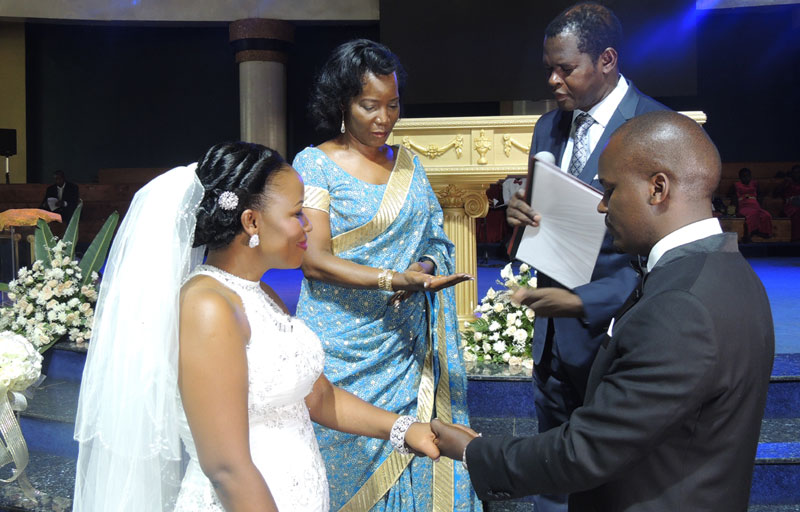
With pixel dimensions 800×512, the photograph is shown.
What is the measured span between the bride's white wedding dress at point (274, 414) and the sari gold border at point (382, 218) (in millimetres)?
782

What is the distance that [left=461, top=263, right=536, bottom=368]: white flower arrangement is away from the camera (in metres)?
4.46

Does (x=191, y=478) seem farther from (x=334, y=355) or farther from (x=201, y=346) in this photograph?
(x=334, y=355)

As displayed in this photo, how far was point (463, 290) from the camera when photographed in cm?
498

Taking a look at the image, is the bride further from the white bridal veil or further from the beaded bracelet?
the beaded bracelet

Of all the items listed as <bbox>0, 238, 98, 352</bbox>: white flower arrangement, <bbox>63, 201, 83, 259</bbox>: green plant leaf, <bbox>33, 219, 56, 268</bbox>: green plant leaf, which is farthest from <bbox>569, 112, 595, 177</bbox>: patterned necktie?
<bbox>33, 219, 56, 268</bbox>: green plant leaf

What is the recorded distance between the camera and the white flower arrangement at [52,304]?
504 centimetres

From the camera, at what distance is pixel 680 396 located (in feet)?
4.36

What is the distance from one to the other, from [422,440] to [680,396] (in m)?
0.99

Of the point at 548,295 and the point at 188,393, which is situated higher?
the point at 548,295

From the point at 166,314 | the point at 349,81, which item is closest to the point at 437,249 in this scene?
the point at 349,81

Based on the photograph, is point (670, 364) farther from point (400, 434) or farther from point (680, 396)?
point (400, 434)

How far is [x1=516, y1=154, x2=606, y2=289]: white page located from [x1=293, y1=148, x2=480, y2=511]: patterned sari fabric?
630 mm

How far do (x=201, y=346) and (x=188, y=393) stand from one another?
11 centimetres

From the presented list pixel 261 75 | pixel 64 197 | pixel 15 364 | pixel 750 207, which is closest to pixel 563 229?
pixel 15 364
